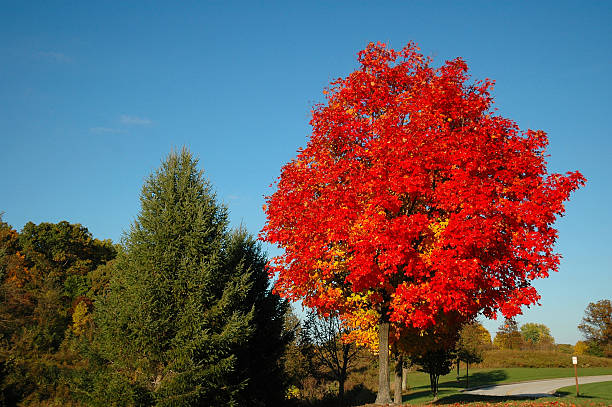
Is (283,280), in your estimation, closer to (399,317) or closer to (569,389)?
(399,317)

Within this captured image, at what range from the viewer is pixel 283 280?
17.8 m

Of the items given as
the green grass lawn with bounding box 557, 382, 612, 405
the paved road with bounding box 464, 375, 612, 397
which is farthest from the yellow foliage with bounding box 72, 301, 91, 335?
the green grass lawn with bounding box 557, 382, 612, 405

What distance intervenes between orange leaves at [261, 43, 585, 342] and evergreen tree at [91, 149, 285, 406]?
3.34 m

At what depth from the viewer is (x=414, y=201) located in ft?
55.5

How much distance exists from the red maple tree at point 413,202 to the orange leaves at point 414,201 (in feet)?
0.16

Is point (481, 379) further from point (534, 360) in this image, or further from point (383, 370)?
point (383, 370)

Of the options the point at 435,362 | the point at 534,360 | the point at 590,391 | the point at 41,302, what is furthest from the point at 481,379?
the point at 41,302

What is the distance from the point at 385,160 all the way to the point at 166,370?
980 centimetres

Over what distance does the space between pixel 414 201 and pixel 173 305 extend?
30.8ft

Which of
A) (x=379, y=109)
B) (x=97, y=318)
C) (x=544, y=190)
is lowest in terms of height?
(x=97, y=318)

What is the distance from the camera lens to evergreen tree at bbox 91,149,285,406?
13336 millimetres

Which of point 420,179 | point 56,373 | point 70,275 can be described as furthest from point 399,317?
point 70,275

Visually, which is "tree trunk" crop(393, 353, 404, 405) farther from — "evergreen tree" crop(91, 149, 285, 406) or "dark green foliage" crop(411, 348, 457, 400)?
"evergreen tree" crop(91, 149, 285, 406)

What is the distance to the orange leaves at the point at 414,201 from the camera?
563 inches
